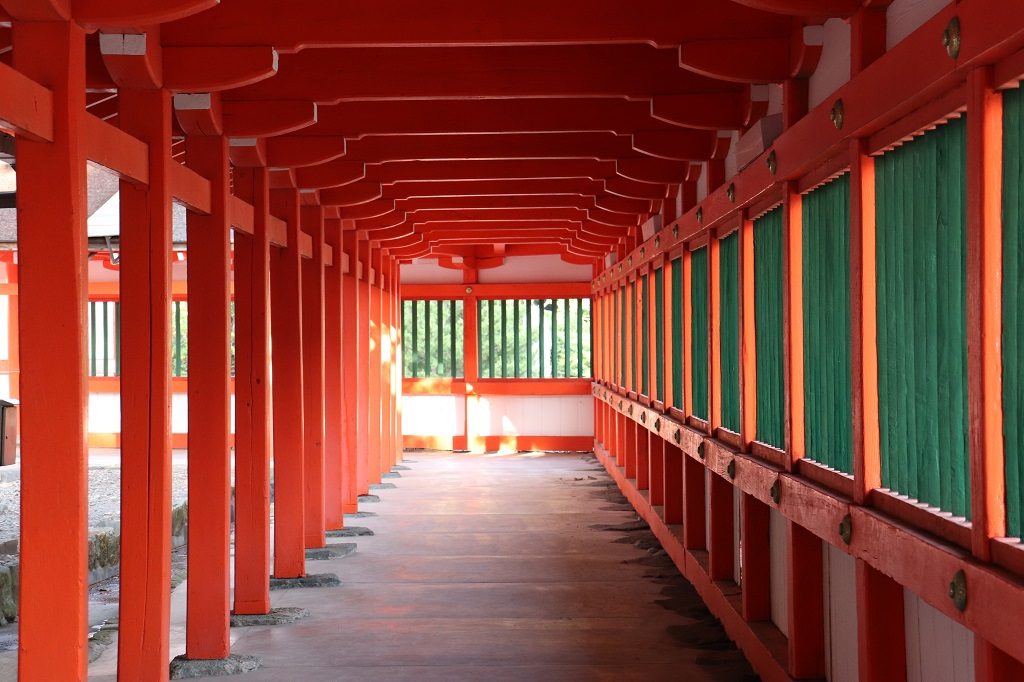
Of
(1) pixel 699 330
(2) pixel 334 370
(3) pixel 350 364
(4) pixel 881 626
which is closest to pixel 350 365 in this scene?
(3) pixel 350 364

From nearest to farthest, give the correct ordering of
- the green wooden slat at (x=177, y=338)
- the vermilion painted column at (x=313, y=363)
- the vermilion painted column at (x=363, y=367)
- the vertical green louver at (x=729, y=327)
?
the vertical green louver at (x=729, y=327), the vermilion painted column at (x=313, y=363), the vermilion painted column at (x=363, y=367), the green wooden slat at (x=177, y=338)

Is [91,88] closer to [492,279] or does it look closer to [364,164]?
[364,164]

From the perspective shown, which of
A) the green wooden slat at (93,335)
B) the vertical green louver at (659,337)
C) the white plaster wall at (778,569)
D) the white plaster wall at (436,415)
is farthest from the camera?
the green wooden slat at (93,335)

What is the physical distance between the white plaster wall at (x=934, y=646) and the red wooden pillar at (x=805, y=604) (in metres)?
0.96

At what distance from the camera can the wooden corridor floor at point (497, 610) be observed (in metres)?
5.76

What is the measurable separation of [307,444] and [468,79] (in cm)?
356

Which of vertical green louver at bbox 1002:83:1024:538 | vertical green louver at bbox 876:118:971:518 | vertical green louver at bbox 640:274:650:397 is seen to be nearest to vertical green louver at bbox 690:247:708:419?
vertical green louver at bbox 640:274:650:397

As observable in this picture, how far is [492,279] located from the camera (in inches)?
689

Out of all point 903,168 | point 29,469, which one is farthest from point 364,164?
point 903,168

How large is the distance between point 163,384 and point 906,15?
10.8 ft

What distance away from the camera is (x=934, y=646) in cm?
350

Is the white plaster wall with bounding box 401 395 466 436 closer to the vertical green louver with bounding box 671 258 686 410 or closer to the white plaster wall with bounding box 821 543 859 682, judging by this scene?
the vertical green louver with bounding box 671 258 686 410

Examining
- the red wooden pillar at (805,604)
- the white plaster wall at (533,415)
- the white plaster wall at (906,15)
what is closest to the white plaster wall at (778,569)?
the red wooden pillar at (805,604)

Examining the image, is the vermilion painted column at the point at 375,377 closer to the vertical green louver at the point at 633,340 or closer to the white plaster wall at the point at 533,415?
the vertical green louver at the point at 633,340
